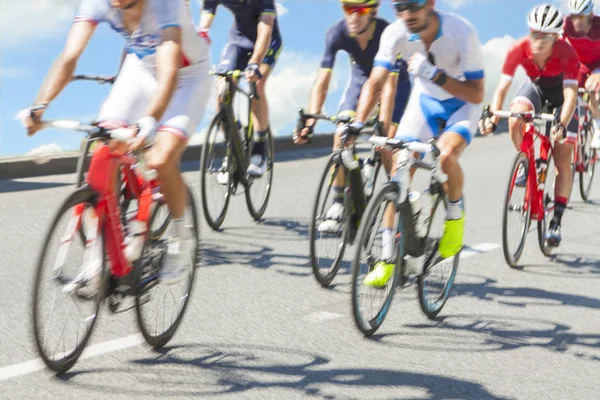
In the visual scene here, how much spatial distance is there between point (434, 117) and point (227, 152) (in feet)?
8.78

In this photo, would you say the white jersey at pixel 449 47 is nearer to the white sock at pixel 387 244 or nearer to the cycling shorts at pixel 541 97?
the white sock at pixel 387 244

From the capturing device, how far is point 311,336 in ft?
19.6

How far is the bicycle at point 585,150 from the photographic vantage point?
11617 mm

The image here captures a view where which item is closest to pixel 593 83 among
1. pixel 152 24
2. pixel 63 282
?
pixel 152 24

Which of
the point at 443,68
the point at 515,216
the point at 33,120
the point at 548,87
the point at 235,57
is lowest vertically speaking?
the point at 515,216

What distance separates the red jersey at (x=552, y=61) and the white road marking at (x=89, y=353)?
161 inches

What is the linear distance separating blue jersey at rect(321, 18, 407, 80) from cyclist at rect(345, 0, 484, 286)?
1.08 meters

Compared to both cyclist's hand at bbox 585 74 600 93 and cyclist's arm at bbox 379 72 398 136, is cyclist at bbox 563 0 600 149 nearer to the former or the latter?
cyclist's hand at bbox 585 74 600 93

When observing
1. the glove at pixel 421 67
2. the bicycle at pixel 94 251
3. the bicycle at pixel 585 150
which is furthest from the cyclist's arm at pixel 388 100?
the bicycle at pixel 585 150

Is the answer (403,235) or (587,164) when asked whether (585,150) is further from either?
(403,235)

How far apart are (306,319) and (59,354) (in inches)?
72.3

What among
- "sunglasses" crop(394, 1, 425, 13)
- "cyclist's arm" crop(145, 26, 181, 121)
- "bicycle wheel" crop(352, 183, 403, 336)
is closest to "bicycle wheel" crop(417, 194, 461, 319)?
"bicycle wheel" crop(352, 183, 403, 336)

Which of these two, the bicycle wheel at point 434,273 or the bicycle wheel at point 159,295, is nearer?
the bicycle wheel at point 159,295

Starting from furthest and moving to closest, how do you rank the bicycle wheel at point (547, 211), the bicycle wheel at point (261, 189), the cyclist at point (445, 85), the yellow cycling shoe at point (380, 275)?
the bicycle wheel at point (261, 189)
the bicycle wheel at point (547, 211)
the cyclist at point (445, 85)
the yellow cycling shoe at point (380, 275)
